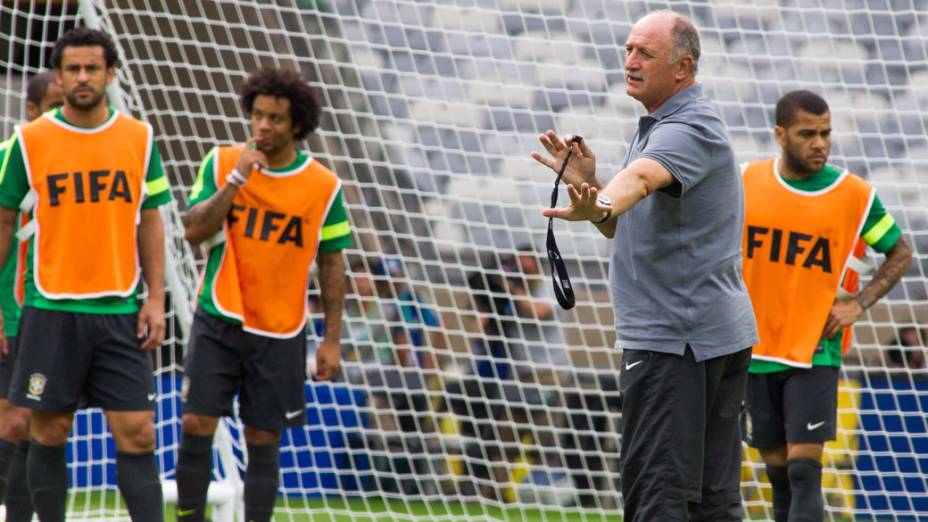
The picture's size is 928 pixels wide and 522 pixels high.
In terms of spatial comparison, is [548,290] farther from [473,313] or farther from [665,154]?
[665,154]

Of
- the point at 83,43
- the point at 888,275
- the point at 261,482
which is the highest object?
the point at 83,43

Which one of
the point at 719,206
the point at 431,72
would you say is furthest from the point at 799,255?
the point at 431,72

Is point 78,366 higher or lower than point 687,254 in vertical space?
higher

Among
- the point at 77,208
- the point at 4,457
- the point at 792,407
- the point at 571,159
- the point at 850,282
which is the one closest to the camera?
the point at 571,159

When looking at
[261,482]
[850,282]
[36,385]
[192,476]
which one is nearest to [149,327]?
[36,385]

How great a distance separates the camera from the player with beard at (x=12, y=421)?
16.2 feet

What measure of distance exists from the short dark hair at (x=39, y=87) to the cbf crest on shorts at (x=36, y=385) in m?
1.41

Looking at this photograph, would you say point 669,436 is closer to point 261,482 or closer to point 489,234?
point 261,482

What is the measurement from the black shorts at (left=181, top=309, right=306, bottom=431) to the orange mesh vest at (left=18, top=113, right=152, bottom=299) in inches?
18.2

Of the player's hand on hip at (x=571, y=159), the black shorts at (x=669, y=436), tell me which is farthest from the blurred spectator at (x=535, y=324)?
the player's hand on hip at (x=571, y=159)

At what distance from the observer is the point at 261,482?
5.03m

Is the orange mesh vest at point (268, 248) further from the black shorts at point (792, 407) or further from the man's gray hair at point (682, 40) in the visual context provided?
the man's gray hair at point (682, 40)

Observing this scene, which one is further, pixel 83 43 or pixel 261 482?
pixel 261 482

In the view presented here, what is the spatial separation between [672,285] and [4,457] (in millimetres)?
2773
